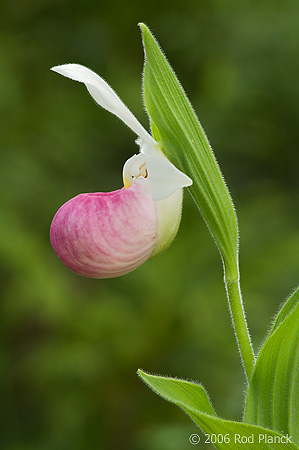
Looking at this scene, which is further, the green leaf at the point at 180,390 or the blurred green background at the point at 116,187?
the blurred green background at the point at 116,187

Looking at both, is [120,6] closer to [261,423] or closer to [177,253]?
[177,253]

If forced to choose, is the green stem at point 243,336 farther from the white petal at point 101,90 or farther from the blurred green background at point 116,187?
the blurred green background at point 116,187

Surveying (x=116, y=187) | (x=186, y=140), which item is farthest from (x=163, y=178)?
(x=116, y=187)

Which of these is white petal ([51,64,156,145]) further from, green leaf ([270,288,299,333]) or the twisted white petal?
green leaf ([270,288,299,333])

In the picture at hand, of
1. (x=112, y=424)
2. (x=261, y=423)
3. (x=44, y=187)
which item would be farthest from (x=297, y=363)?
(x=44, y=187)

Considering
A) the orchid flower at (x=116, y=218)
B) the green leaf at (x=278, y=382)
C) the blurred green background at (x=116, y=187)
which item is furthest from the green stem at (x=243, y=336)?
the blurred green background at (x=116, y=187)

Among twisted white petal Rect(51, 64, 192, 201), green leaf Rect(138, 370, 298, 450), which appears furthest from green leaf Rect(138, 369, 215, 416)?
twisted white petal Rect(51, 64, 192, 201)

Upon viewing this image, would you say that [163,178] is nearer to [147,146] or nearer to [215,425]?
[147,146]

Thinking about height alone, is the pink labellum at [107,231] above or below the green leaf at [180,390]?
above
